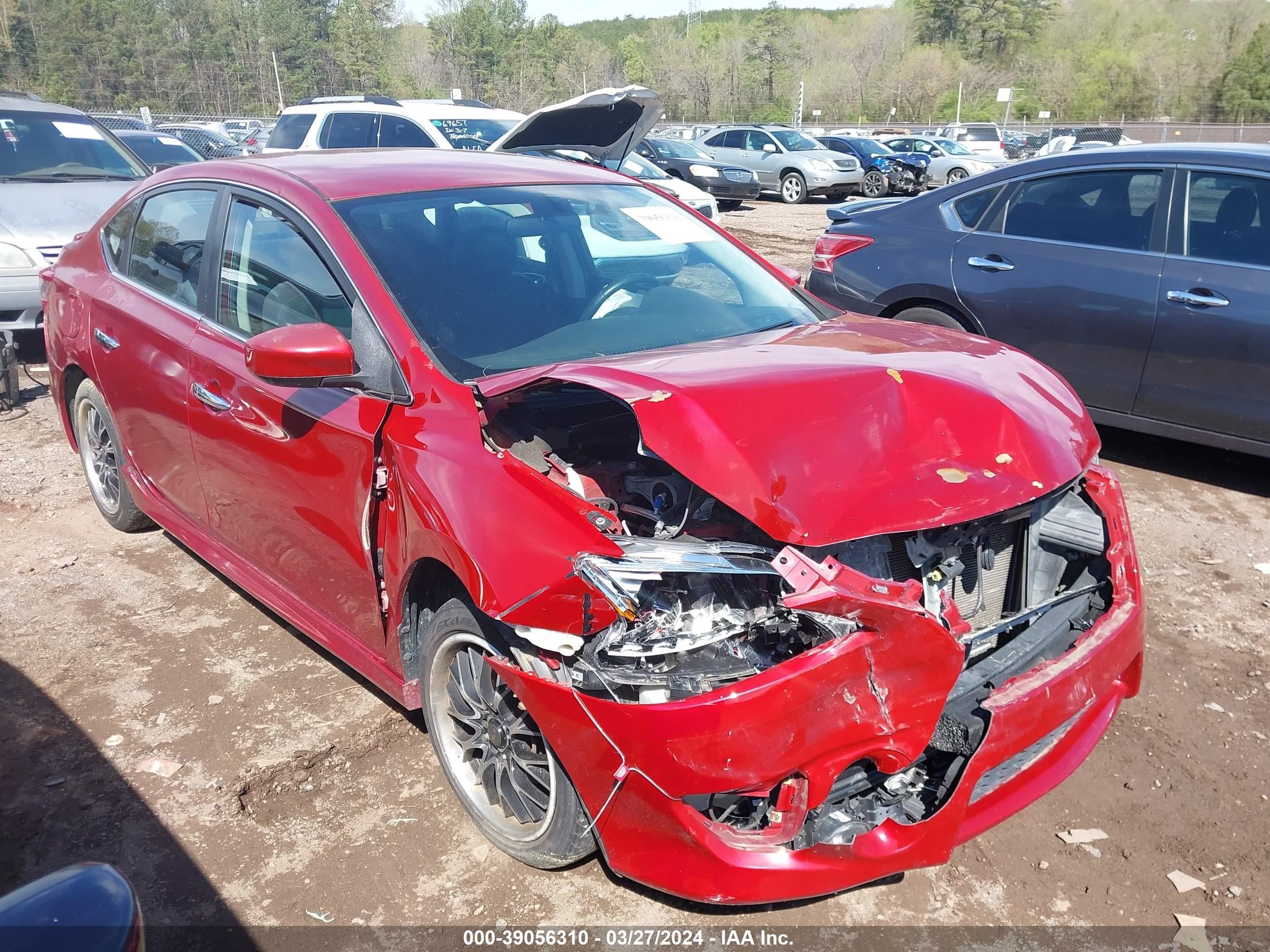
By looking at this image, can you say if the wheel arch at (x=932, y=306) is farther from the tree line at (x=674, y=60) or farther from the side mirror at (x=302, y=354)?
the tree line at (x=674, y=60)

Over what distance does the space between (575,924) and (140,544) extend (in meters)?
3.32

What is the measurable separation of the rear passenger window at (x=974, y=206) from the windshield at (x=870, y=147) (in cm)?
1910

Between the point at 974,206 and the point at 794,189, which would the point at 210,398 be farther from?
the point at 794,189

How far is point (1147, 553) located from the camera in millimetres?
4426

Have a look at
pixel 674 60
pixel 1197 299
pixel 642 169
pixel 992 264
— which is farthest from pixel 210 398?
pixel 674 60

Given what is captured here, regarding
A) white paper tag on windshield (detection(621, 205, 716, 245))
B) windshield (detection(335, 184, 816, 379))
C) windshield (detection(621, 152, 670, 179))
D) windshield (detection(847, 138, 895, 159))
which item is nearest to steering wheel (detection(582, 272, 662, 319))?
windshield (detection(335, 184, 816, 379))

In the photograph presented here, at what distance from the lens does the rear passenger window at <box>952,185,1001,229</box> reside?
18.5ft

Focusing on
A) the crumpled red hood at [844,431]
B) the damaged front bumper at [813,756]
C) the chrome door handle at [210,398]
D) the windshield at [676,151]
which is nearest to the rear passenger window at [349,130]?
the chrome door handle at [210,398]

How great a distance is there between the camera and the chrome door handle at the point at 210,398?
10.9ft

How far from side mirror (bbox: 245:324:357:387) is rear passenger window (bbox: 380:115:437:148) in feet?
29.9

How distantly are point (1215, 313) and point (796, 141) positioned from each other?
19.8 m

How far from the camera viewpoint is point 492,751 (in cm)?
267

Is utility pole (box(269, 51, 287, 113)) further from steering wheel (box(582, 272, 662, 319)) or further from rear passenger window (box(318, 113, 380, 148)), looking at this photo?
steering wheel (box(582, 272, 662, 319))

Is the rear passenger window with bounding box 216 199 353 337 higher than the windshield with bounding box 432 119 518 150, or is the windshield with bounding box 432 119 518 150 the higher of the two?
the windshield with bounding box 432 119 518 150
